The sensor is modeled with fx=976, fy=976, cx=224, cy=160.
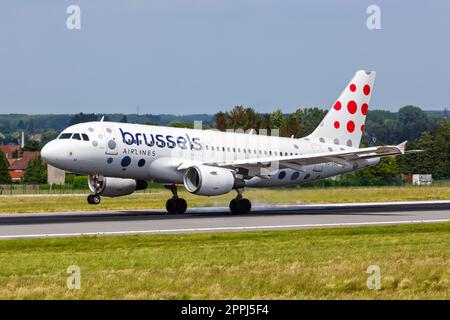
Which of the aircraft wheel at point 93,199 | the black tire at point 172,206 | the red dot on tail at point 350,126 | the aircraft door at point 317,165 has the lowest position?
the black tire at point 172,206

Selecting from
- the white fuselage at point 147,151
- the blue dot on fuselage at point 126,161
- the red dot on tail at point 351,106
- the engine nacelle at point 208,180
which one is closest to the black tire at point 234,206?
the white fuselage at point 147,151

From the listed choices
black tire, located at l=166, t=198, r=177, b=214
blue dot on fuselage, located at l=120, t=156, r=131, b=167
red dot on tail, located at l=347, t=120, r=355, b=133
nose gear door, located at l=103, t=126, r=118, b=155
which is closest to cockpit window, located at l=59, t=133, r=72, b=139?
nose gear door, located at l=103, t=126, r=118, b=155

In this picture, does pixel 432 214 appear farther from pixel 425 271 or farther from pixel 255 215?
pixel 425 271

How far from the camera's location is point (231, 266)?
23.2 meters

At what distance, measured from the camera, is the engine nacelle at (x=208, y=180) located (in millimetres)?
42875

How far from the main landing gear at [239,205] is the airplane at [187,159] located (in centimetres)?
5

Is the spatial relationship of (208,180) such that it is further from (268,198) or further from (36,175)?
(36,175)

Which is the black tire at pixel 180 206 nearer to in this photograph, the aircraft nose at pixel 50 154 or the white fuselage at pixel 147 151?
the white fuselage at pixel 147 151

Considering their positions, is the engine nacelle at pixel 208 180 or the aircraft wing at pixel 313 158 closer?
the engine nacelle at pixel 208 180

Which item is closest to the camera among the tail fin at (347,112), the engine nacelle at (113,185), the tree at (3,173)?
the engine nacelle at (113,185)

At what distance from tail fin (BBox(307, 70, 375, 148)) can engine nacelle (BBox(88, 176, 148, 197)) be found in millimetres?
11646

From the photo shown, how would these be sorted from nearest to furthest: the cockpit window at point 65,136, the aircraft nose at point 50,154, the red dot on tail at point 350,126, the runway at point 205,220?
the runway at point 205,220 → the aircraft nose at point 50,154 → the cockpit window at point 65,136 → the red dot on tail at point 350,126

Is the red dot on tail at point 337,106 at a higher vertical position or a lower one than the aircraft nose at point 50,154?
higher

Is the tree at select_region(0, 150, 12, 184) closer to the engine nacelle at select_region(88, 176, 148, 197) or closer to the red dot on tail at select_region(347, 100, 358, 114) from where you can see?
the red dot on tail at select_region(347, 100, 358, 114)
